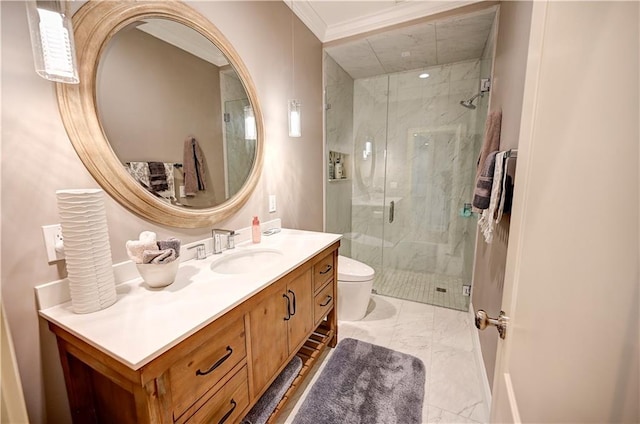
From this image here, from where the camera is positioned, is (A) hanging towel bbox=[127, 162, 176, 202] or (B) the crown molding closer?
(A) hanging towel bbox=[127, 162, 176, 202]

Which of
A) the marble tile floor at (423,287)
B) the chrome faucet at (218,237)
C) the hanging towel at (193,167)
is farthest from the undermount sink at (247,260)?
the marble tile floor at (423,287)

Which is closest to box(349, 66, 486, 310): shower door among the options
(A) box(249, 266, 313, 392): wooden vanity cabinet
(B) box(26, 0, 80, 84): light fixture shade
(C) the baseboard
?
(C) the baseboard

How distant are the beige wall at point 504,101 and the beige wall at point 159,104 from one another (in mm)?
1566

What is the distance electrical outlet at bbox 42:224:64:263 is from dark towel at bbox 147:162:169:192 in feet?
1.20

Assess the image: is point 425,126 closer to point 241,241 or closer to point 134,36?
point 241,241

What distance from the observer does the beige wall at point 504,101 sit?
1.26 metres

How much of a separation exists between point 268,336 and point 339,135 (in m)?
2.37

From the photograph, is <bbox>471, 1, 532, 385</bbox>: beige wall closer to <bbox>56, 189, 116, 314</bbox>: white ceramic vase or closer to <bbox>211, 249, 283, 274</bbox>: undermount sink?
<bbox>211, 249, 283, 274</bbox>: undermount sink

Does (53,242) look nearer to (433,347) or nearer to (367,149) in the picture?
(433,347)

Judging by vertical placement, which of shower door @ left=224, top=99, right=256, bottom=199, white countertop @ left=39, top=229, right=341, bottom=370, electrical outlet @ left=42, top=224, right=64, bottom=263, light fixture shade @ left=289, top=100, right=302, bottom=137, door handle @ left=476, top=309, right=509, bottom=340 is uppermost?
light fixture shade @ left=289, top=100, right=302, bottom=137

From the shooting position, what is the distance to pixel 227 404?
39.4 inches

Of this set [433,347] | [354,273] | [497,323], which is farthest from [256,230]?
[433,347]

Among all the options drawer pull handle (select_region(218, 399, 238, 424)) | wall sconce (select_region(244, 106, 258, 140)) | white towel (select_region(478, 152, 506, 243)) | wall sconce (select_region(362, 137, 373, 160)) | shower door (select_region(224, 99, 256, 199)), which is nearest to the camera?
drawer pull handle (select_region(218, 399, 238, 424))

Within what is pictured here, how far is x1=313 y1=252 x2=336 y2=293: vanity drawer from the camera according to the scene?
5.16ft
